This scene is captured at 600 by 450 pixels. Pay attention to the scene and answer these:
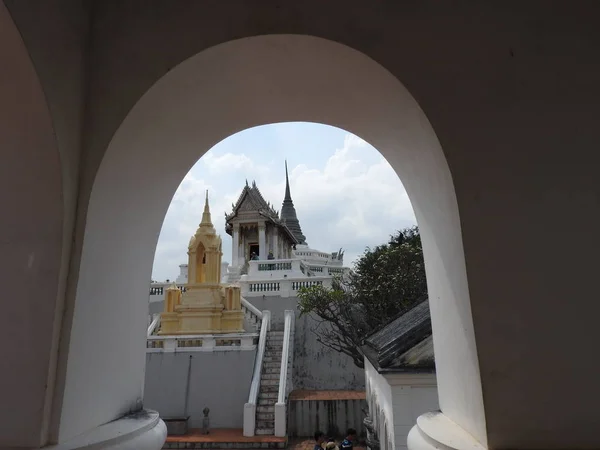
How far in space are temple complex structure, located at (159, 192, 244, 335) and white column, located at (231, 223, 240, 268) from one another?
10.3 m

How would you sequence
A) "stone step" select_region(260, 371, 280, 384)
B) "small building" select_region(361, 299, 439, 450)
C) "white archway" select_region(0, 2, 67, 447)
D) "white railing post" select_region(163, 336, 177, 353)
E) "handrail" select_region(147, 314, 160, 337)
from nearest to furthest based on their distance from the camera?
"white archway" select_region(0, 2, 67, 447)
"small building" select_region(361, 299, 439, 450)
"stone step" select_region(260, 371, 280, 384)
"white railing post" select_region(163, 336, 177, 353)
"handrail" select_region(147, 314, 160, 337)

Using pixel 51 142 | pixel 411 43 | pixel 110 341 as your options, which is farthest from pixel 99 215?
pixel 411 43

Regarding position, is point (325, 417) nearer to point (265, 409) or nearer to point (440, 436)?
point (265, 409)

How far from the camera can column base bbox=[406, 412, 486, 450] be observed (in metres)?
1.45

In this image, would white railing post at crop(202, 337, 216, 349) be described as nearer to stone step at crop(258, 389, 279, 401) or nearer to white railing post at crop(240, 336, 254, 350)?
white railing post at crop(240, 336, 254, 350)

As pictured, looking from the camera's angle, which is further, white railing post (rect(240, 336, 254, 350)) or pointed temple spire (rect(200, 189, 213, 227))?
pointed temple spire (rect(200, 189, 213, 227))

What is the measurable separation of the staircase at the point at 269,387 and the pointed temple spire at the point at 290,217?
812 inches

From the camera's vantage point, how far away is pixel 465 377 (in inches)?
62.4

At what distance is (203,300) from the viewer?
53.1 feet

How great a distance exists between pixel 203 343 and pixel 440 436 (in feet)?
43.1

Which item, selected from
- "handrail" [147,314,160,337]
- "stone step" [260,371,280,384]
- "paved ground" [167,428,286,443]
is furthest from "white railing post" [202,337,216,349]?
"handrail" [147,314,160,337]

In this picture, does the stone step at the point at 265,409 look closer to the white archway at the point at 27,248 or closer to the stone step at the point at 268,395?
the stone step at the point at 268,395

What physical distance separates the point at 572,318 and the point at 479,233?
0.41m

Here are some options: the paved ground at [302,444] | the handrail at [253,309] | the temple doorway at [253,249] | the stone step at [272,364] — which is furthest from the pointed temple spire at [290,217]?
the paved ground at [302,444]
